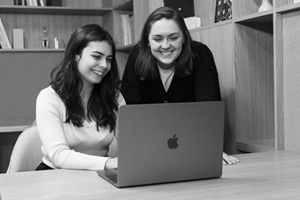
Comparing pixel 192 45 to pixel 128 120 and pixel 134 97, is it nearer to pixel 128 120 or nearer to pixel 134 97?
pixel 134 97

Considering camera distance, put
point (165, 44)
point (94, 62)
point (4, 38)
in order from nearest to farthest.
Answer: point (94, 62) < point (165, 44) < point (4, 38)

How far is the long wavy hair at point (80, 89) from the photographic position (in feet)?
6.14

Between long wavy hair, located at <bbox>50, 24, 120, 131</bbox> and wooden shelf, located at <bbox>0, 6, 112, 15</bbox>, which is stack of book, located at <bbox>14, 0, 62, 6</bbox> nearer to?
wooden shelf, located at <bbox>0, 6, 112, 15</bbox>

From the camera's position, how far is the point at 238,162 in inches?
66.8

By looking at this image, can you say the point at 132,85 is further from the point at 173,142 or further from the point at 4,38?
the point at 4,38

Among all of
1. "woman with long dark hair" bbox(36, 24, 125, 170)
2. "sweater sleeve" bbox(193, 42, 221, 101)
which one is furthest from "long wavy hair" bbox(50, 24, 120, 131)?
"sweater sleeve" bbox(193, 42, 221, 101)

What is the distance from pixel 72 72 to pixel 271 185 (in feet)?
3.21

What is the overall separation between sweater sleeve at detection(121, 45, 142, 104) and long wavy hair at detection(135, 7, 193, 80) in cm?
5

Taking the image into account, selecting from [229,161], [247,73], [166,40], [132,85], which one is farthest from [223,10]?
[229,161]

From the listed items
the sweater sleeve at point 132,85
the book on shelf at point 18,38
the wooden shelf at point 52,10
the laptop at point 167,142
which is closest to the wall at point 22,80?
the book on shelf at point 18,38

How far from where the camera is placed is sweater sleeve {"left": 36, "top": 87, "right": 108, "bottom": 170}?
1597 millimetres

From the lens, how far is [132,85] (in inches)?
89.1

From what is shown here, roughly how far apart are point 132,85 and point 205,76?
37cm

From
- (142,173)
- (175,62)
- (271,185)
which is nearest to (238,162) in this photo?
(271,185)
